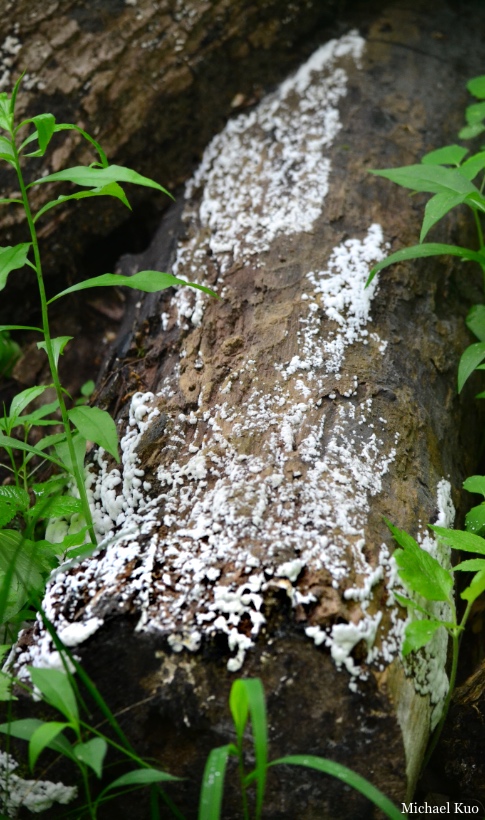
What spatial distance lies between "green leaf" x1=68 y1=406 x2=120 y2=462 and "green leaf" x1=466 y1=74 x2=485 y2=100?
1.97 metres

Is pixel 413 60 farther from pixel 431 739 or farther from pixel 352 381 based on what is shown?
pixel 431 739

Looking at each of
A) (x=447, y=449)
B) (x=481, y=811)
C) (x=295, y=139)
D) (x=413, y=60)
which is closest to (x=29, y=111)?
(x=295, y=139)

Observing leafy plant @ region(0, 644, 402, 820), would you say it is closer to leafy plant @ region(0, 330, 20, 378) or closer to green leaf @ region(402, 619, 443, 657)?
green leaf @ region(402, 619, 443, 657)

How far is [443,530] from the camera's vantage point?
151 cm

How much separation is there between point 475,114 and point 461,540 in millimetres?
1803

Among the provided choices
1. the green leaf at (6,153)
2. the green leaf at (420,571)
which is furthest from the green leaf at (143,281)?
the green leaf at (420,571)

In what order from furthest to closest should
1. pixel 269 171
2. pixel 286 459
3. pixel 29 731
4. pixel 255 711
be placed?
pixel 269 171 < pixel 286 459 < pixel 29 731 < pixel 255 711

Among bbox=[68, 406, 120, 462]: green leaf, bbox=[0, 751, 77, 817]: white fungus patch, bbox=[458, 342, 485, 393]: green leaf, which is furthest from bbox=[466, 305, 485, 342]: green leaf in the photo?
bbox=[0, 751, 77, 817]: white fungus patch

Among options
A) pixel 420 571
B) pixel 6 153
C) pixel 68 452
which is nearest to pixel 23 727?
pixel 68 452

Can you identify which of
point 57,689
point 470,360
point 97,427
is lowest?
point 470,360

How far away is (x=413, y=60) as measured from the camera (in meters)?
2.96

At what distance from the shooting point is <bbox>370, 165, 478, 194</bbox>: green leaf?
5.94 ft

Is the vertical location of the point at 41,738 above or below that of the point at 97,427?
below

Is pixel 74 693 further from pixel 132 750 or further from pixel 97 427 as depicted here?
pixel 97 427
